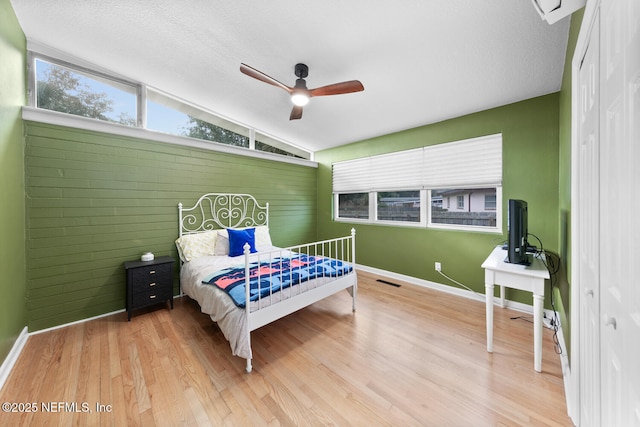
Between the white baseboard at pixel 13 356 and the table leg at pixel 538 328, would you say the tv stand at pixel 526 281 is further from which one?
the white baseboard at pixel 13 356

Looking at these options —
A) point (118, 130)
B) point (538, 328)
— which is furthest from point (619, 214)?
point (118, 130)

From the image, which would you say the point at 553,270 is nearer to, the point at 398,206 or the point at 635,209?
the point at 398,206

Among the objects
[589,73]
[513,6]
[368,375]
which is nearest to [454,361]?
[368,375]

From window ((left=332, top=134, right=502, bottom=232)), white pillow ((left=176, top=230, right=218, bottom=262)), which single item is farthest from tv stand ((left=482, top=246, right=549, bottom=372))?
white pillow ((left=176, top=230, right=218, bottom=262))

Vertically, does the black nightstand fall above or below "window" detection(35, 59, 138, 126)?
below

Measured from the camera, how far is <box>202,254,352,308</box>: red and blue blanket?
2.04m

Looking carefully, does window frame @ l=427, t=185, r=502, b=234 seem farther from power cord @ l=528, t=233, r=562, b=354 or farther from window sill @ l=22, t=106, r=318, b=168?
window sill @ l=22, t=106, r=318, b=168

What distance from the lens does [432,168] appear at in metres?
3.38

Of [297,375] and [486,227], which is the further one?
[486,227]

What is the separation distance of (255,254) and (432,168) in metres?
2.72

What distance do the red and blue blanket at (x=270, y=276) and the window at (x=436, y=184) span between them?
63.9 inches

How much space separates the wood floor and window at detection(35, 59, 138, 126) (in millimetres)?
2404

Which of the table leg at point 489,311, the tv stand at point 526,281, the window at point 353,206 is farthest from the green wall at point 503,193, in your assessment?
the table leg at point 489,311

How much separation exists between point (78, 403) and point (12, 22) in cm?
312
